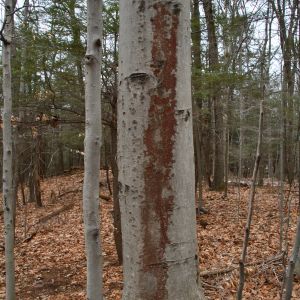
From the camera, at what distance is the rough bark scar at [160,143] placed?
1.05 m

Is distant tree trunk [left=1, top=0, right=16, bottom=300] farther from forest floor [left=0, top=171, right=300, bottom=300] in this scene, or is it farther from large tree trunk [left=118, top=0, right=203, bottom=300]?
large tree trunk [left=118, top=0, right=203, bottom=300]

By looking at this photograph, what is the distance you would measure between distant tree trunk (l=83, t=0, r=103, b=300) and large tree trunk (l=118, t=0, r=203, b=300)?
912mm

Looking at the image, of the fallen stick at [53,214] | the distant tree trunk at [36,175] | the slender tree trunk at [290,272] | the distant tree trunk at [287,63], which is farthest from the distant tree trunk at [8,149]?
the fallen stick at [53,214]

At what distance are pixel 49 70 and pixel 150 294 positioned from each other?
5291mm

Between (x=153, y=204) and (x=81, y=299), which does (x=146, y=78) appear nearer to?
(x=153, y=204)

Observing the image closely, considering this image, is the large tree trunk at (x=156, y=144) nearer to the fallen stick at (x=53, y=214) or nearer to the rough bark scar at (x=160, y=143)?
the rough bark scar at (x=160, y=143)

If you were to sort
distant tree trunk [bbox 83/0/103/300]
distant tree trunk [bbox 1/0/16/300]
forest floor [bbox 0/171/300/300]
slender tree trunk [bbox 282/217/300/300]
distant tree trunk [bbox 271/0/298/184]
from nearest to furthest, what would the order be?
slender tree trunk [bbox 282/217/300/300] < distant tree trunk [bbox 83/0/103/300] < distant tree trunk [bbox 1/0/16/300] < forest floor [bbox 0/171/300/300] < distant tree trunk [bbox 271/0/298/184]

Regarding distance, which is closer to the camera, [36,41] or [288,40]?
[36,41]

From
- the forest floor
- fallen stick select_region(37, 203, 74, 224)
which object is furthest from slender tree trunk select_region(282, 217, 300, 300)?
fallen stick select_region(37, 203, 74, 224)

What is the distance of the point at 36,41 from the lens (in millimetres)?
5570

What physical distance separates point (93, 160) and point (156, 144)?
40.3 inches

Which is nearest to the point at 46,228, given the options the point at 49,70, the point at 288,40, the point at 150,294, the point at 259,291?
the point at 49,70

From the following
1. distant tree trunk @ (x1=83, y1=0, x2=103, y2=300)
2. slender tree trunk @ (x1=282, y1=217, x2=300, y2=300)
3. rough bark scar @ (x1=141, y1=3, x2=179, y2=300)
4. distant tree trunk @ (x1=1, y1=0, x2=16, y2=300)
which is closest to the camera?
rough bark scar @ (x1=141, y1=3, x2=179, y2=300)

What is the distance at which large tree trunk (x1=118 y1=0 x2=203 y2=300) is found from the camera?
105cm
